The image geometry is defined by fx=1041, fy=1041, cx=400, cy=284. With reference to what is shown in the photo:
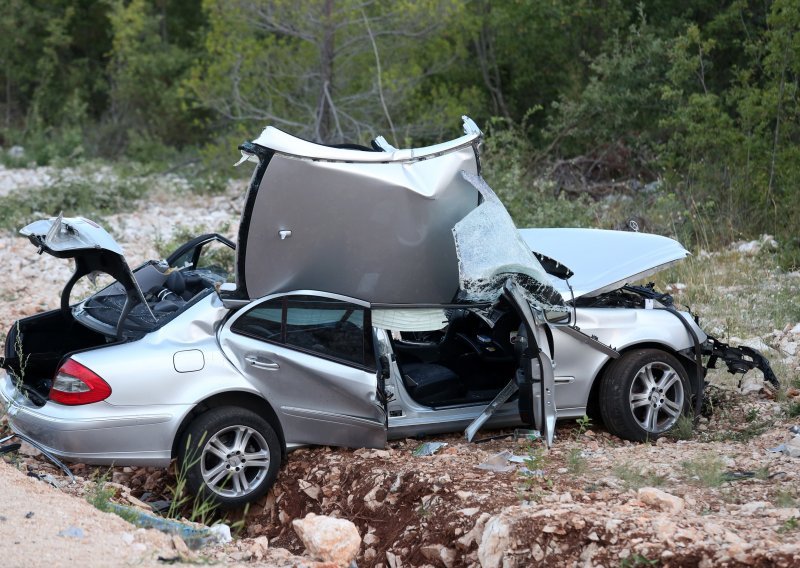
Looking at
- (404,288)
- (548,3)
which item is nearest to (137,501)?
(404,288)

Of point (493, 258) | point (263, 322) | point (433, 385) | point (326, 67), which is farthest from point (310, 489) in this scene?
point (326, 67)

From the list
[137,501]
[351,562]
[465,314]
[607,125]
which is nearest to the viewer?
[351,562]

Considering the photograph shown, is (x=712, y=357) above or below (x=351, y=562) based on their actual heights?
above

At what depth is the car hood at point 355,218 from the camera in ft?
21.4

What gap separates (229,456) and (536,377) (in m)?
2.07

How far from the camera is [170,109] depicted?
2712cm

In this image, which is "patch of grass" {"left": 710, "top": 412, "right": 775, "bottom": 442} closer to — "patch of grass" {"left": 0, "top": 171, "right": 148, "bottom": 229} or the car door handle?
the car door handle

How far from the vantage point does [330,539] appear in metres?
5.63

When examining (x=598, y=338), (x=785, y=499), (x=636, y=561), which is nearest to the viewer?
(x=636, y=561)

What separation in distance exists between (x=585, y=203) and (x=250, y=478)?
35.1 feet

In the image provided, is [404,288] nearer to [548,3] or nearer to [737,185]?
[737,185]

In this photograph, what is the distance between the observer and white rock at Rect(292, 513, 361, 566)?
221 inches

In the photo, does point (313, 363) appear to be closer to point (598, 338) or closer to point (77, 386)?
point (77, 386)

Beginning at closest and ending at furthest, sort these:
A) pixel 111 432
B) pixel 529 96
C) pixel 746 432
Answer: pixel 111 432 < pixel 746 432 < pixel 529 96
